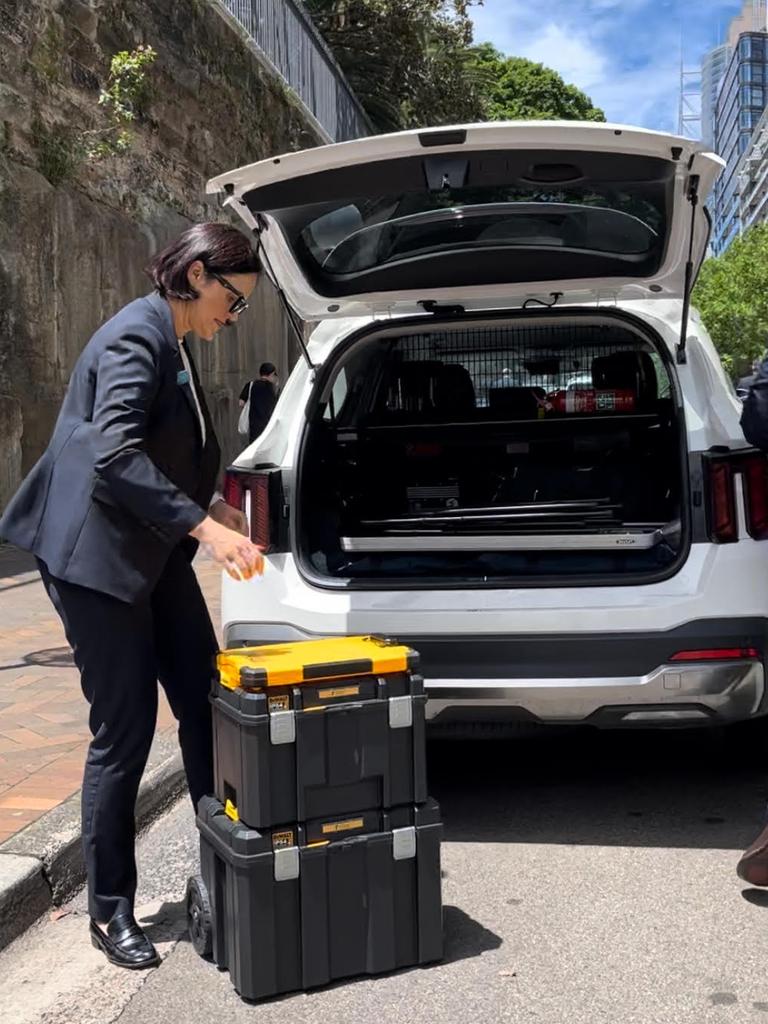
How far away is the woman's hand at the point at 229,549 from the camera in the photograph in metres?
2.81

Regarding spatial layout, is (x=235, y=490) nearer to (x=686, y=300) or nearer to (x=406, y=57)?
(x=686, y=300)

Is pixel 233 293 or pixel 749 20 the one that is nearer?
pixel 233 293

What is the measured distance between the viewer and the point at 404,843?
295cm

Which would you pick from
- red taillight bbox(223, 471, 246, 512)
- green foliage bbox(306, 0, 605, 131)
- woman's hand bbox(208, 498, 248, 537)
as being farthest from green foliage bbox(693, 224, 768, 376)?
woman's hand bbox(208, 498, 248, 537)

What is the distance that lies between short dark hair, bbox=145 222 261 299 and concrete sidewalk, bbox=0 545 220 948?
5.76 ft

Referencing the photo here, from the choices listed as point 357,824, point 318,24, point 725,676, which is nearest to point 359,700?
point 357,824

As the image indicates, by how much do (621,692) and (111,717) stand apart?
1602mm

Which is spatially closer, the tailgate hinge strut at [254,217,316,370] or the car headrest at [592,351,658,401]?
the tailgate hinge strut at [254,217,316,370]

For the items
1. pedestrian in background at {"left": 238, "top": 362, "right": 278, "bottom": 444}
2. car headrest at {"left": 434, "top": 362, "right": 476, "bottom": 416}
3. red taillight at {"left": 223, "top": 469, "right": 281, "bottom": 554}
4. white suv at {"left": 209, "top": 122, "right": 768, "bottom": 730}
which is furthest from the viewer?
pedestrian in background at {"left": 238, "top": 362, "right": 278, "bottom": 444}

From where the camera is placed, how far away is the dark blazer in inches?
111

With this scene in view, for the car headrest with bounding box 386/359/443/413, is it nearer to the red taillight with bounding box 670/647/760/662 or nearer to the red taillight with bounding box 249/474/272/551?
the red taillight with bounding box 249/474/272/551

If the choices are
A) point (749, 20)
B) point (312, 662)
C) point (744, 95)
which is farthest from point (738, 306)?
point (749, 20)

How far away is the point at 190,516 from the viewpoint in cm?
284

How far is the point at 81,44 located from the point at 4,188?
236 cm
